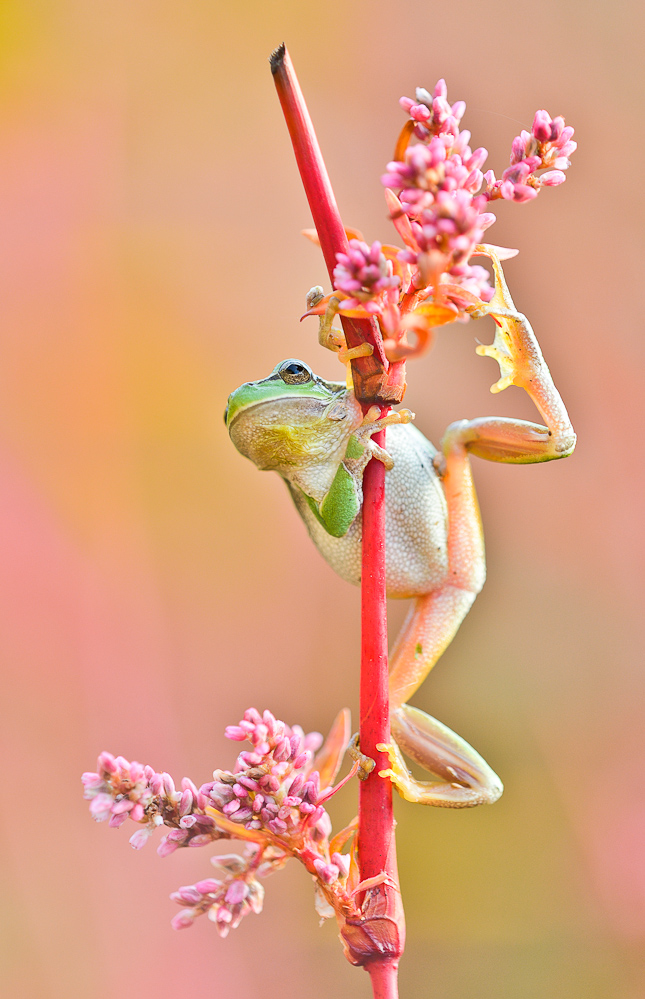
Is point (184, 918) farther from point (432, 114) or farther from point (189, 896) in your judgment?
point (432, 114)

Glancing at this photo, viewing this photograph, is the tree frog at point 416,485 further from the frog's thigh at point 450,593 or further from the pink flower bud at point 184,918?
the pink flower bud at point 184,918

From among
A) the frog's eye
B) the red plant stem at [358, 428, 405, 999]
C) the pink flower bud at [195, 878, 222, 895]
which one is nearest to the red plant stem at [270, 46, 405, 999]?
the red plant stem at [358, 428, 405, 999]

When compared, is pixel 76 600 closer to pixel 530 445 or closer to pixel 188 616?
pixel 188 616

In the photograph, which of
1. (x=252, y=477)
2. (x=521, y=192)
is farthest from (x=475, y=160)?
(x=252, y=477)

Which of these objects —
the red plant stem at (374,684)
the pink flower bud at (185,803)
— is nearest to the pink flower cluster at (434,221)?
A: the red plant stem at (374,684)

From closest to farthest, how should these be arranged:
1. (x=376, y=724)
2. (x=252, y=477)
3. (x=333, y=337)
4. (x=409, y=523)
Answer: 1. (x=376, y=724)
2. (x=333, y=337)
3. (x=409, y=523)
4. (x=252, y=477)
